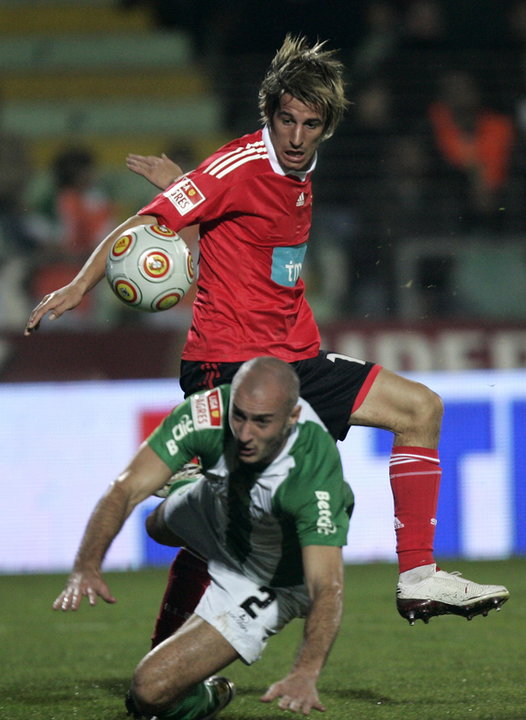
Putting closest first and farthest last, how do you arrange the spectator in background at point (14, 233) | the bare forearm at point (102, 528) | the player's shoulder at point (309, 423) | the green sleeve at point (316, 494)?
the bare forearm at point (102, 528), the green sleeve at point (316, 494), the player's shoulder at point (309, 423), the spectator in background at point (14, 233)

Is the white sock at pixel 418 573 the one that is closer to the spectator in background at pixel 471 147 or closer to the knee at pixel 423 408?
the knee at pixel 423 408

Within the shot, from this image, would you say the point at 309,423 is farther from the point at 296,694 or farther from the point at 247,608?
the point at 296,694

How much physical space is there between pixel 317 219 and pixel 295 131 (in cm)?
621

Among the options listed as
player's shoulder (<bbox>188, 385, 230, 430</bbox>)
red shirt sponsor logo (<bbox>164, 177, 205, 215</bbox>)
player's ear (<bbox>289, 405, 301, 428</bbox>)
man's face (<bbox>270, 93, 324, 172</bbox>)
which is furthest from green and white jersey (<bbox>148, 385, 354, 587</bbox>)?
man's face (<bbox>270, 93, 324, 172</bbox>)

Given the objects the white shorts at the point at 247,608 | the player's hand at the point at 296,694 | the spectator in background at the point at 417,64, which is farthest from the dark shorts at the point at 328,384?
the spectator in background at the point at 417,64

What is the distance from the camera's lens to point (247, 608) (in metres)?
4.66

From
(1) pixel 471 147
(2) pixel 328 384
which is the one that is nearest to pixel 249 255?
(2) pixel 328 384

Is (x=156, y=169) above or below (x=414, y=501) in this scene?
above

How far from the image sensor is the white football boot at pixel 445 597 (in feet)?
16.1

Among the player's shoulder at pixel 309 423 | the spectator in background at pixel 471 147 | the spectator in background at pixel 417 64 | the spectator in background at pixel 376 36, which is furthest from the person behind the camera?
the spectator in background at pixel 376 36

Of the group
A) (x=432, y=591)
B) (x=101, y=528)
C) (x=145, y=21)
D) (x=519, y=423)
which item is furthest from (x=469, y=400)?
(x=145, y=21)

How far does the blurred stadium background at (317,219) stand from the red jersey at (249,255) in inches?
173

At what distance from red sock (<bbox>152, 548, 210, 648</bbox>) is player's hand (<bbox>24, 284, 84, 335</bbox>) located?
1290 millimetres

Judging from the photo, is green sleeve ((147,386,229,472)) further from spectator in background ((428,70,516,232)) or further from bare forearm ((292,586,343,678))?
spectator in background ((428,70,516,232))
